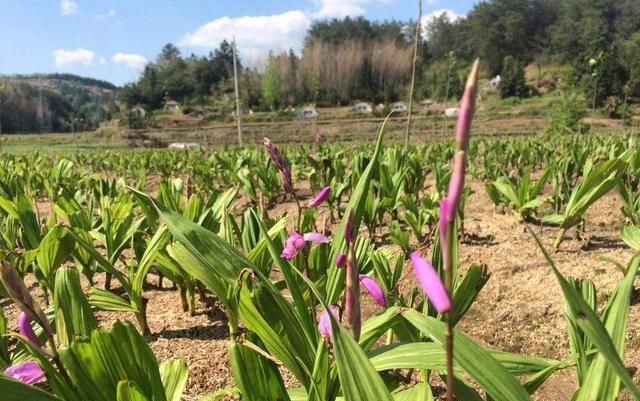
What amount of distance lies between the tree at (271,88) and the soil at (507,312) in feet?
186

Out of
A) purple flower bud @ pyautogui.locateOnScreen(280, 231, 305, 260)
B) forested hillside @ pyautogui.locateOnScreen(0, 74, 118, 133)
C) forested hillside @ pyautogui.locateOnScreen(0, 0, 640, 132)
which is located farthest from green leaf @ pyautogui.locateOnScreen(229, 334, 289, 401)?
forested hillside @ pyautogui.locateOnScreen(0, 74, 118, 133)

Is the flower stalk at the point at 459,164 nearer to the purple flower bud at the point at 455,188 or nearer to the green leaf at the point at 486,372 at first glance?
the purple flower bud at the point at 455,188

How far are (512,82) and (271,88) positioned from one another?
27785mm

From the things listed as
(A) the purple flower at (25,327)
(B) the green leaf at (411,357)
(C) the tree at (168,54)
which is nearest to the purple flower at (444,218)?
(B) the green leaf at (411,357)

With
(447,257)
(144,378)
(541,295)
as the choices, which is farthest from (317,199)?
(541,295)

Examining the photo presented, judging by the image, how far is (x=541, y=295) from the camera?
2.27 metres

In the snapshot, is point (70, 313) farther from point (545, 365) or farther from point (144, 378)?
point (545, 365)

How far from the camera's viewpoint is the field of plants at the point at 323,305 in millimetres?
698

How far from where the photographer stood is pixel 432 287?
43cm

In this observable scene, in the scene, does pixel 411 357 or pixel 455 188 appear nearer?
pixel 455 188

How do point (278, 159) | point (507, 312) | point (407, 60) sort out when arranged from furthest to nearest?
1. point (407, 60)
2. point (507, 312)
3. point (278, 159)

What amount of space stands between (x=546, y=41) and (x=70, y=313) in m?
72.3

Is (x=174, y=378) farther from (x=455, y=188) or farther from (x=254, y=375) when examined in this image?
(x=455, y=188)

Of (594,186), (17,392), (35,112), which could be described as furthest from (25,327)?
(35,112)
